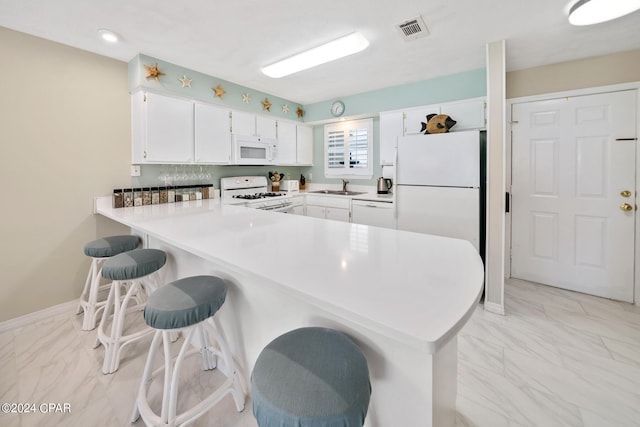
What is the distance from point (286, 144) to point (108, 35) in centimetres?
241

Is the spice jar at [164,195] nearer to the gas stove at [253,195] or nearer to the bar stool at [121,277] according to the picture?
the gas stove at [253,195]

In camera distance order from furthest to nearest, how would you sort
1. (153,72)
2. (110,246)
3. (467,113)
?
(467,113)
(153,72)
(110,246)

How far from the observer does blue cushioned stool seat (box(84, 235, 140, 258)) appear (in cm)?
226

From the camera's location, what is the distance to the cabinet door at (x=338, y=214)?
3.80 meters

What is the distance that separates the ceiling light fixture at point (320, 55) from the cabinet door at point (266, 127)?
84 centimetres

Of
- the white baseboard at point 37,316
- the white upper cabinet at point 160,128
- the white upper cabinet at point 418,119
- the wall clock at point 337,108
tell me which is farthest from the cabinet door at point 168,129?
the white upper cabinet at point 418,119

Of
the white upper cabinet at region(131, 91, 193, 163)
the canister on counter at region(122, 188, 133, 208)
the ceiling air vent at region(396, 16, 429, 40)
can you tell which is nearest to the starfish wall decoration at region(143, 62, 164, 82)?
the white upper cabinet at region(131, 91, 193, 163)

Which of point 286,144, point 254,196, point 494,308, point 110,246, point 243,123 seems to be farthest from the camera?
point 286,144

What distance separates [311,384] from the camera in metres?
0.80

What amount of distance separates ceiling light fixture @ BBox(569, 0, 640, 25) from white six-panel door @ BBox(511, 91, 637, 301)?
121 cm

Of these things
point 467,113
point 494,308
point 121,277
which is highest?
point 467,113

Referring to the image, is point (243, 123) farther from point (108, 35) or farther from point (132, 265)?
point (132, 265)

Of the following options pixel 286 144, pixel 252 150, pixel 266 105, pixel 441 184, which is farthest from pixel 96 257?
pixel 441 184

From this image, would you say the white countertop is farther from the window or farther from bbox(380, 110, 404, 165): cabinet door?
the window
